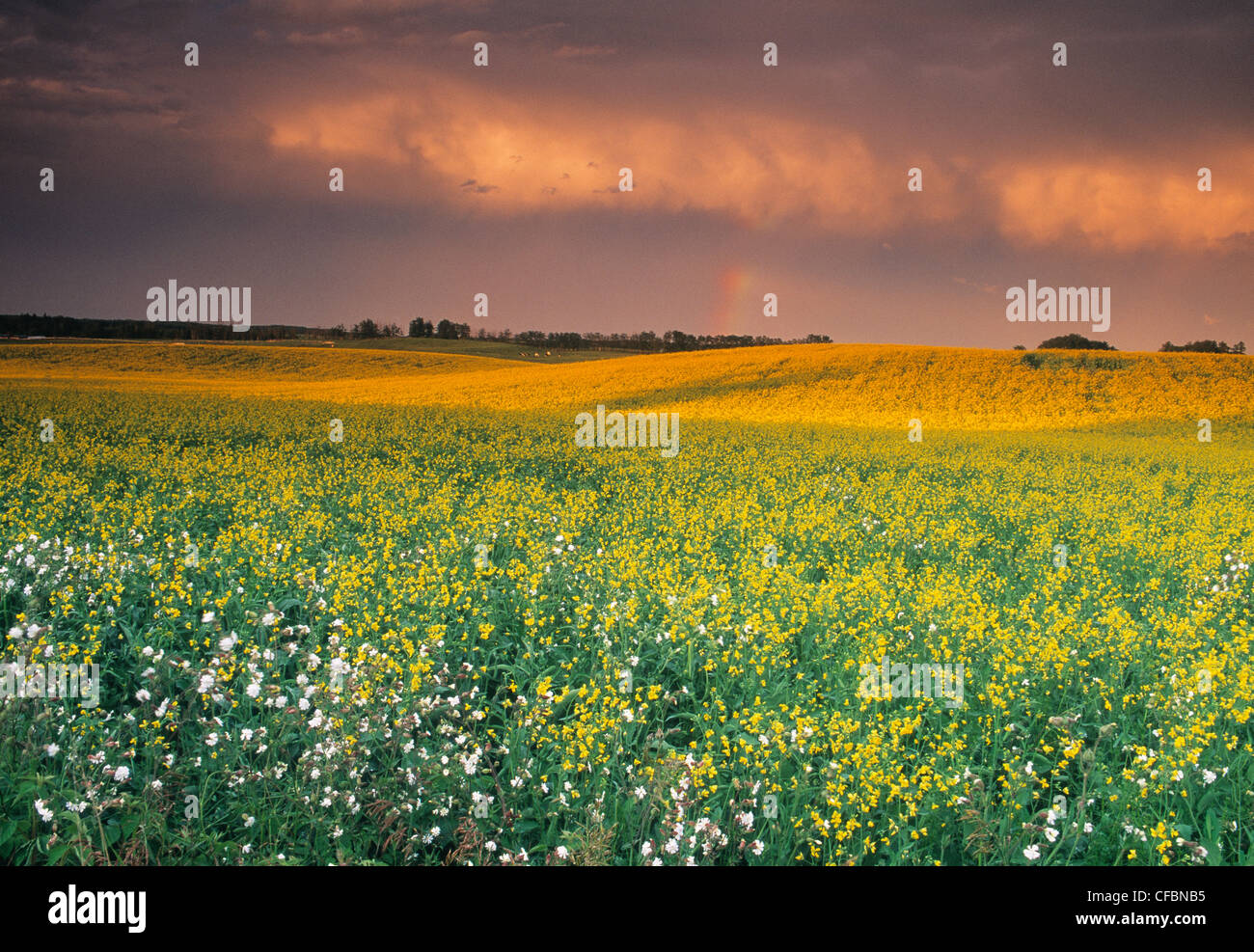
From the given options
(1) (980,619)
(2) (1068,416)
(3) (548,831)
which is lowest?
(3) (548,831)

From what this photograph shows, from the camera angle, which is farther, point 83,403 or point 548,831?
point 83,403

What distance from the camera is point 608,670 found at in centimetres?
482

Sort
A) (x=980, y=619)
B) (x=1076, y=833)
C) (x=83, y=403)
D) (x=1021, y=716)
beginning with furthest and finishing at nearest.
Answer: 1. (x=83, y=403)
2. (x=980, y=619)
3. (x=1021, y=716)
4. (x=1076, y=833)

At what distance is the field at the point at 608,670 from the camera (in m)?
3.51

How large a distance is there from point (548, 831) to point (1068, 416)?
35572mm

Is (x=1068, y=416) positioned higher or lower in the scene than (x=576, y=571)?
higher

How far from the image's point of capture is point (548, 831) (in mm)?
3520

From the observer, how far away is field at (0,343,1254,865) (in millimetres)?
3514
